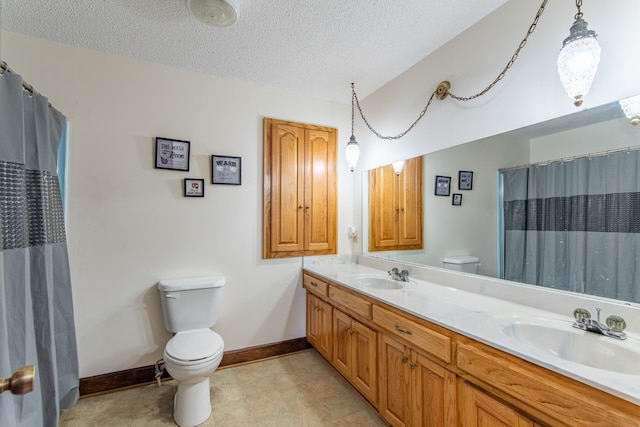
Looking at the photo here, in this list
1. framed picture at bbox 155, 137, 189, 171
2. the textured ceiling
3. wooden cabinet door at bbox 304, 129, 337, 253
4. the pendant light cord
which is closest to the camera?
the pendant light cord

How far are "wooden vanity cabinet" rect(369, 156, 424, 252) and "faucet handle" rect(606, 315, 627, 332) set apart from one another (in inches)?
46.8

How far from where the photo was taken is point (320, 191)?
9.23 feet

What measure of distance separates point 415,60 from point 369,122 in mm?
715

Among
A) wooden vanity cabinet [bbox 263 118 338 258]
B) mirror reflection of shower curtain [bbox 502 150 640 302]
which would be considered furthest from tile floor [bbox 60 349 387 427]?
mirror reflection of shower curtain [bbox 502 150 640 302]

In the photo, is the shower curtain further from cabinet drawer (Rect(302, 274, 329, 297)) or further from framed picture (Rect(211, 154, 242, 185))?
cabinet drawer (Rect(302, 274, 329, 297))

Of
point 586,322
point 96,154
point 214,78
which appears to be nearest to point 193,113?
point 214,78

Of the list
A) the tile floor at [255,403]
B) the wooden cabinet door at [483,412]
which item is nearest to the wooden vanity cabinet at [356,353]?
the tile floor at [255,403]

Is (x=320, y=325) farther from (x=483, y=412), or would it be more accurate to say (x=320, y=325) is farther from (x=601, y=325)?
(x=601, y=325)

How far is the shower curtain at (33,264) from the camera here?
125cm

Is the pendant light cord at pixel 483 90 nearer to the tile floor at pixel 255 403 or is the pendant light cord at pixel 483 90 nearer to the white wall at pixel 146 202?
the white wall at pixel 146 202

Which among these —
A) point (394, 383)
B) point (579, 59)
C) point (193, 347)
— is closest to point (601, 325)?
point (394, 383)

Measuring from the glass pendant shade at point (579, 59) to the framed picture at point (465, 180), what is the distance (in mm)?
706

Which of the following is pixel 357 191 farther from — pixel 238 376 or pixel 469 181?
pixel 238 376

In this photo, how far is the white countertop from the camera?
837 millimetres
